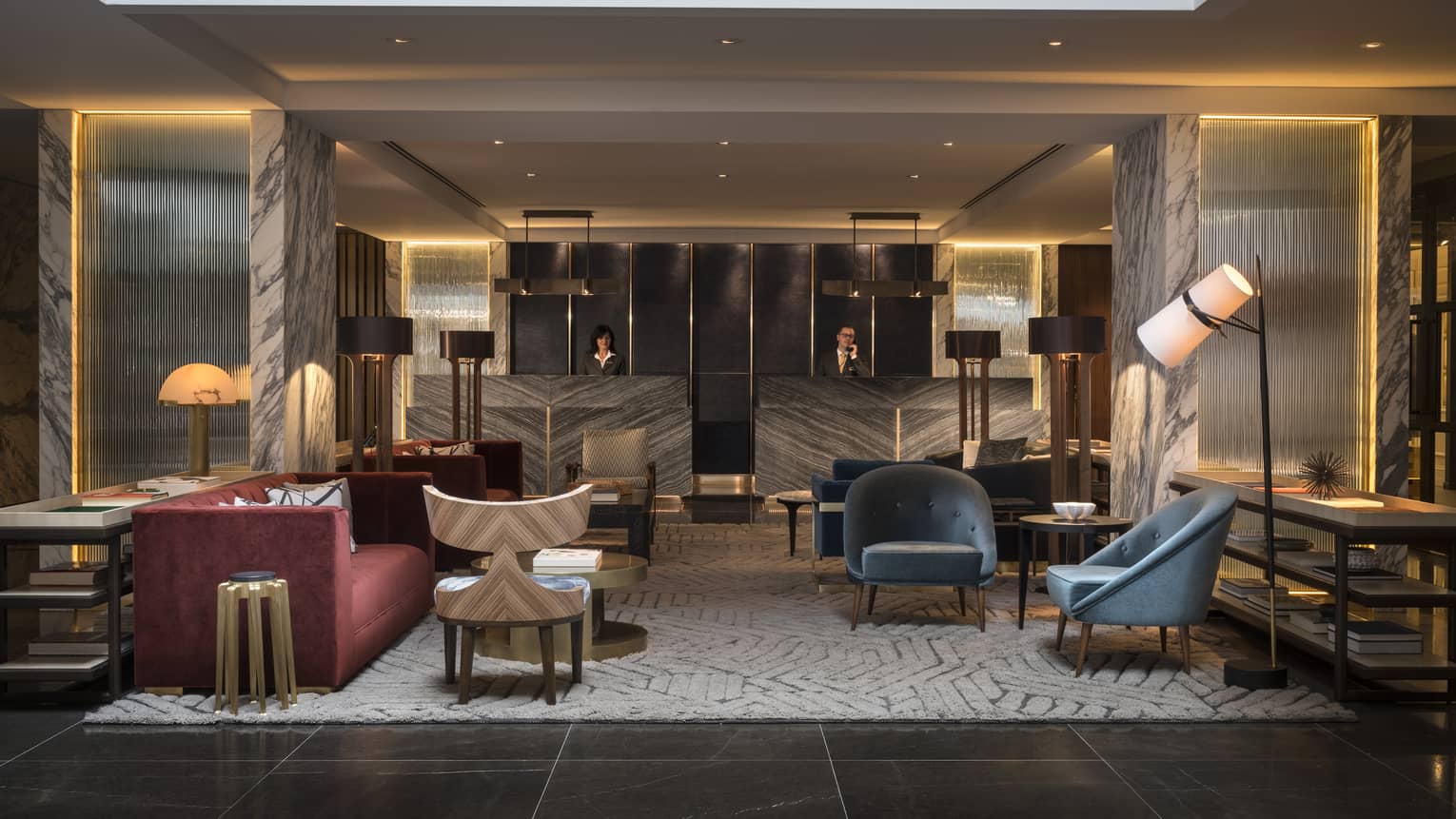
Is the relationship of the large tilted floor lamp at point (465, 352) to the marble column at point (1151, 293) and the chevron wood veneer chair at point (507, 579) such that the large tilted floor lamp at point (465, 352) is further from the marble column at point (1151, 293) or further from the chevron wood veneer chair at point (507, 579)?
the chevron wood veneer chair at point (507, 579)

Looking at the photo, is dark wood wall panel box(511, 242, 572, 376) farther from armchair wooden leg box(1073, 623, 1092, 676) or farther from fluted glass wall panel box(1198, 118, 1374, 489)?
armchair wooden leg box(1073, 623, 1092, 676)

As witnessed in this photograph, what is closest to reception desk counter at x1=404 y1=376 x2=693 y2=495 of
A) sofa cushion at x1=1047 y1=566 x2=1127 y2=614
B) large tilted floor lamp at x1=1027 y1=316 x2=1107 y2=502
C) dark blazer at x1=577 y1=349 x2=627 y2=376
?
dark blazer at x1=577 y1=349 x2=627 y2=376

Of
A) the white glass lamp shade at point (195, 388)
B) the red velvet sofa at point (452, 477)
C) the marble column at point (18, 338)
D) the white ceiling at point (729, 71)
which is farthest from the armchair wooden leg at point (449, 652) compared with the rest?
the marble column at point (18, 338)

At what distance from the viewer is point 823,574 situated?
8.45 meters

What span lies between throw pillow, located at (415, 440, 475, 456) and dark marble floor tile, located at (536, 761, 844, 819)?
18.2 ft

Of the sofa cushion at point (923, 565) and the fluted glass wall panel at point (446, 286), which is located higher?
the fluted glass wall panel at point (446, 286)

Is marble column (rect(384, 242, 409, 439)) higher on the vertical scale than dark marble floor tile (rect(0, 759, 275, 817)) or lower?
higher

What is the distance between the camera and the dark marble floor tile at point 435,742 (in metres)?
4.51

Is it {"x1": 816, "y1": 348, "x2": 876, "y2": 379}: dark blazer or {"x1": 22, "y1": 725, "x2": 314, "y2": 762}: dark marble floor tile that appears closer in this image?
{"x1": 22, "y1": 725, "x2": 314, "y2": 762}: dark marble floor tile

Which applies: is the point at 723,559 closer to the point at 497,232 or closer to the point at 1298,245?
the point at 1298,245

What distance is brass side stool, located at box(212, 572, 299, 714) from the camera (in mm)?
4941

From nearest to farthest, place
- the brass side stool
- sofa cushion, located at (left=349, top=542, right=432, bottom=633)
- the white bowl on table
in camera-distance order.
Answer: the brass side stool → sofa cushion, located at (left=349, top=542, right=432, bottom=633) → the white bowl on table

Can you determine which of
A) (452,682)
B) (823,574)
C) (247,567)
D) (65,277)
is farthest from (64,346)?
(823,574)

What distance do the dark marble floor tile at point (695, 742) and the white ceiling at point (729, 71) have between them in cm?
331
